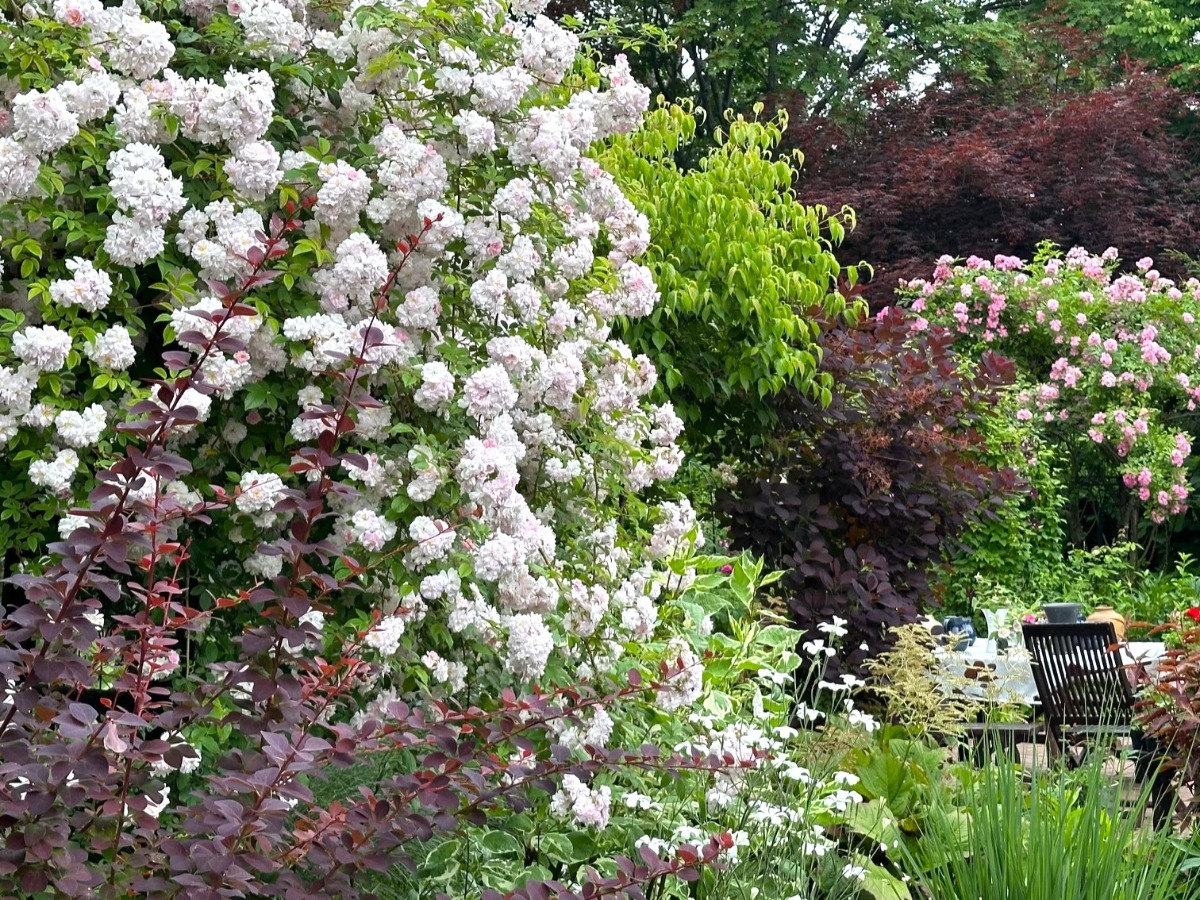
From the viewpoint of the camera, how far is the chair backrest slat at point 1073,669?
5121 mm

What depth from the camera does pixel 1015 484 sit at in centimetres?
664

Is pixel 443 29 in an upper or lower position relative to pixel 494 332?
upper

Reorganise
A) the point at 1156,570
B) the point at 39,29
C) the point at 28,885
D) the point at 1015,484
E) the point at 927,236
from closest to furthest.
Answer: the point at 28,885 < the point at 39,29 < the point at 1015,484 < the point at 1156,570 < the point at 927,236

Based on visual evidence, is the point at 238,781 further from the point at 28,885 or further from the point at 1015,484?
the point at 1015,484

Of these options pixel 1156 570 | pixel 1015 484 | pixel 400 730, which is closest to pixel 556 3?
pixel 1156 570

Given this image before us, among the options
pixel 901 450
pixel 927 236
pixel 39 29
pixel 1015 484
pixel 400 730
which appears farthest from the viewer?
pixel 927 236

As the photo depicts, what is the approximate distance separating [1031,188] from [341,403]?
12803 mm

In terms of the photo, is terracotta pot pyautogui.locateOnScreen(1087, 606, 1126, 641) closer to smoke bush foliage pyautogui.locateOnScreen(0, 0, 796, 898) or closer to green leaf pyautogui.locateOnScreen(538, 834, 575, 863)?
smoke bush foliage pyautogui.locateOnScreen(0, 0, 796, 898)

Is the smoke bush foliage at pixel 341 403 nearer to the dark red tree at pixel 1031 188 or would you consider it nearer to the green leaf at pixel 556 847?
the green leaf at pixel 556 847

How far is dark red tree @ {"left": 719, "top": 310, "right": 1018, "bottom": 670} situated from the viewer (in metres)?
5.72

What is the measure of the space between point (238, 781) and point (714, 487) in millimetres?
4507

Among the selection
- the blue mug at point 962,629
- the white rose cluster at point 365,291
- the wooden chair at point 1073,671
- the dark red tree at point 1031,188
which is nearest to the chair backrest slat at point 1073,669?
the wooden chair at point 1073,671

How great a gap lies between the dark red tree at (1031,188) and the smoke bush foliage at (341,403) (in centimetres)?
1080

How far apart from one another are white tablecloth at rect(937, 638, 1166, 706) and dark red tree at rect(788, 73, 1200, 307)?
8.07 m
